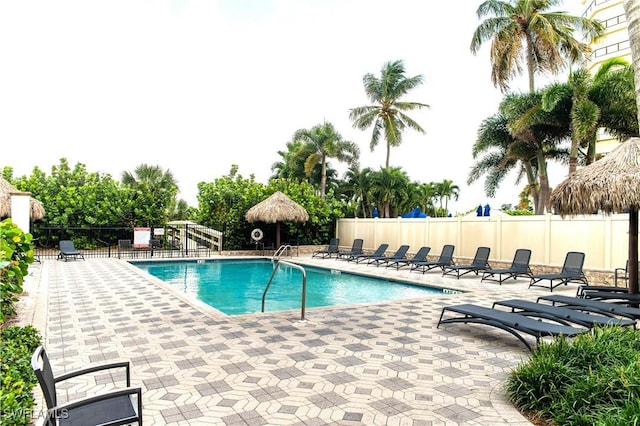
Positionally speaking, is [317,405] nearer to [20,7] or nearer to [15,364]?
[15,364]

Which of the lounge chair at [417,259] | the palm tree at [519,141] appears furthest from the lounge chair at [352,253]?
the palm tree at [519,141]

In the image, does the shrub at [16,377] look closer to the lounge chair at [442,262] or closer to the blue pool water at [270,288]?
the blue pool water at [270,288]

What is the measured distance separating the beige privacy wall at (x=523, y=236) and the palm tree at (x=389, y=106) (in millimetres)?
10711

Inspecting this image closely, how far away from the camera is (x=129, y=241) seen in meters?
18.4

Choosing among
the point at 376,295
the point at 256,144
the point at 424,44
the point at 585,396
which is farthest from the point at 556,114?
the point at 256,144

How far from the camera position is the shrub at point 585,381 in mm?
2959

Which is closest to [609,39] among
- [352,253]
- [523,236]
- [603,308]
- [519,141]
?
[519,141]

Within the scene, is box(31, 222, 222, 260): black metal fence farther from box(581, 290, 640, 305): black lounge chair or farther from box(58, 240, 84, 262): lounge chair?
box(581, 290, 640, 305): black lounge chair

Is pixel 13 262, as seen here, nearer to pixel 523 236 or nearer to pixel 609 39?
pixel 523 236

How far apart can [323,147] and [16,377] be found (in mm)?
26207

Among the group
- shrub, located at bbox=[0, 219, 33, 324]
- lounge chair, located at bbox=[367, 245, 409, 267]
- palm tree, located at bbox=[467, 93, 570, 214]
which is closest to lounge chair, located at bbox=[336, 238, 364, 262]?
lounge chair, located at bbox=[367, 245, 409, 267]

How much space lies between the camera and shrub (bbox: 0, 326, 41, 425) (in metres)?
2.55

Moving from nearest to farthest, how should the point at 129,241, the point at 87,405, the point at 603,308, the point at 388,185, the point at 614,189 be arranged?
1. the point at 87,405
2. the point at 603,308
3. the point at 614,189
4. the point at 129,241
5. the point at 388,185

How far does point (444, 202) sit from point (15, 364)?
124 feet
